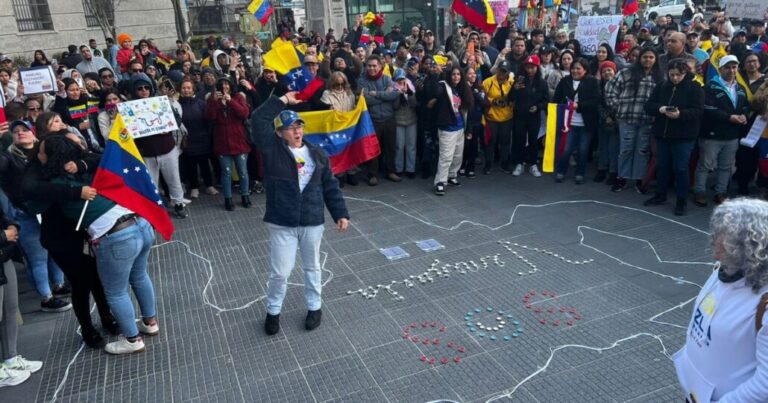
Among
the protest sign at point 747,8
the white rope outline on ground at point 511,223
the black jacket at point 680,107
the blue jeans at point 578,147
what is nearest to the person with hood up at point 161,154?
the white rope outline on ground at point 511,223

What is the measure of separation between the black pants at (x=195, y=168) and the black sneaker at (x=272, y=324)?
14.6 feet

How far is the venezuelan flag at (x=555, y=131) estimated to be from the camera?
8.85 metres

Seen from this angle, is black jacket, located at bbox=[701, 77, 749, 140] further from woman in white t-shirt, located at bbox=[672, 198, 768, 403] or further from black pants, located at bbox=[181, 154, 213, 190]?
black pants, located at bbox=[181, 154, 213, 190]

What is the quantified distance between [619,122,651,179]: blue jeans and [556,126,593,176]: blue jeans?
0.51 metres

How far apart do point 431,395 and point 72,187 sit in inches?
120

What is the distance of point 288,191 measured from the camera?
470cm

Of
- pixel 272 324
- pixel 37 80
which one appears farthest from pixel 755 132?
pixel 37 80

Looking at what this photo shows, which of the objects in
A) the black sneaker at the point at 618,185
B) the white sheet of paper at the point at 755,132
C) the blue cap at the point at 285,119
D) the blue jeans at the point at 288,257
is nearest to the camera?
the blue cap at the point at 285,119

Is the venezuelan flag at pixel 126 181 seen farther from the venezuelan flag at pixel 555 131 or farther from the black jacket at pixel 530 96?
the venezuelan flag at pixel 555 131

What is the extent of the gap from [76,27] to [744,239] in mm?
23311

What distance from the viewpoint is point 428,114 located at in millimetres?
9156

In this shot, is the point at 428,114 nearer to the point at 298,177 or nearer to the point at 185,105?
the point at 185,105

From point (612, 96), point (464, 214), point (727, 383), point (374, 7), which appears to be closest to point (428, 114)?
point (464, 214)

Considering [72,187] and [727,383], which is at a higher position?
[72,187]
